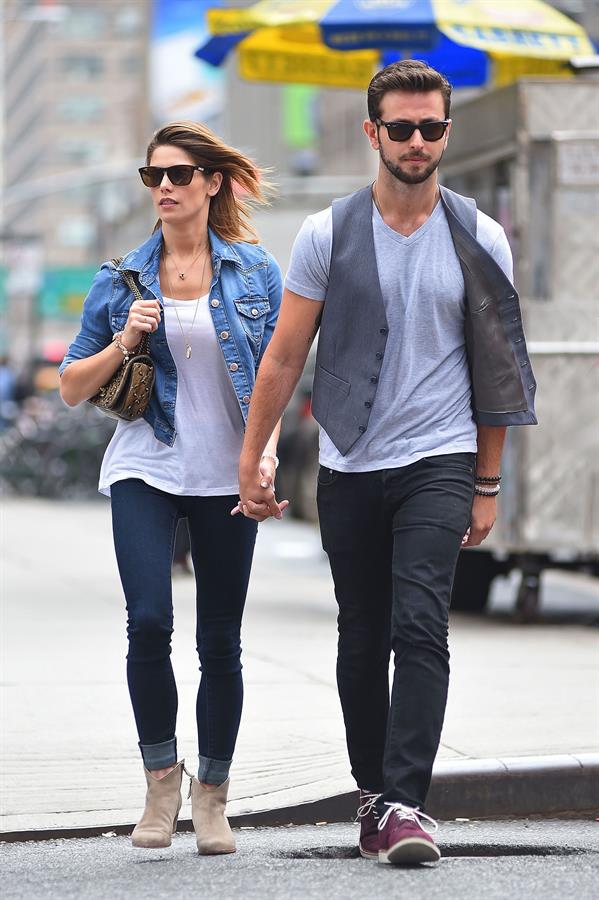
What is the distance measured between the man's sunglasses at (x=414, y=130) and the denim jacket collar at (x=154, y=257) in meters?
0.64

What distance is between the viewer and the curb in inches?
232

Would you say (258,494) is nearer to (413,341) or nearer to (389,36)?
(413,341)

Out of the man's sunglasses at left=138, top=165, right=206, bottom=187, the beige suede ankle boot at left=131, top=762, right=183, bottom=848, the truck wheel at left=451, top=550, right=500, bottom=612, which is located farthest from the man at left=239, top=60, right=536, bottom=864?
the truck wheel at left=451, top=550, right=500, bottom=612

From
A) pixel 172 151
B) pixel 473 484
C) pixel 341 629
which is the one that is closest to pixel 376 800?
pixel 341 629

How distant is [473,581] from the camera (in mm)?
10961

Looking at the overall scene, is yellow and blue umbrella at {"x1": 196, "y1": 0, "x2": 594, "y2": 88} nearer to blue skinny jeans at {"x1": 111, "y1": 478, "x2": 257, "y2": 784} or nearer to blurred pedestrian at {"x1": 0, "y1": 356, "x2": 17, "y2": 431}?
blue skinny jeans at {"x1": 111, "y1": 478, "x2": 257, "y2": 784}

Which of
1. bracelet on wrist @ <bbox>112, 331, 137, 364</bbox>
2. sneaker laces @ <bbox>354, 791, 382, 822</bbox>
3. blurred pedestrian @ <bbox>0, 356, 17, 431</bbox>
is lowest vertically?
blurred pedestrian @ <bbox>0, 356, 17, 431</bbox>

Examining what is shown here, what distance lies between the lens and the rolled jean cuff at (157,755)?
16.4 ft

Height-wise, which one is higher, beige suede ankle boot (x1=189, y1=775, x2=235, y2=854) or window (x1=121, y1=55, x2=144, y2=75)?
window (x1=121, y1=55, x2=144, y2=75)

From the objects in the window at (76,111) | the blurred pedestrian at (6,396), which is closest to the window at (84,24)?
the window at (76,111)

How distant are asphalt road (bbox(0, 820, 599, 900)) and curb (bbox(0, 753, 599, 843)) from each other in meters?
0.20

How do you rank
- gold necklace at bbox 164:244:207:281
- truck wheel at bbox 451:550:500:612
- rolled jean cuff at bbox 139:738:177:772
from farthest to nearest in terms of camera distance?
1. truck wheel at bbox 451:550:500:612
2. gold necklace at bbox 164:244:207:281
3. rolled jean cuff at bbox 139:738:177:772

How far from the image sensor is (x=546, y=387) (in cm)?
1005

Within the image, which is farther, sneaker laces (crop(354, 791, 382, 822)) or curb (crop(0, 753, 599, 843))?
curb (crop(0, 753, 599, 843))
